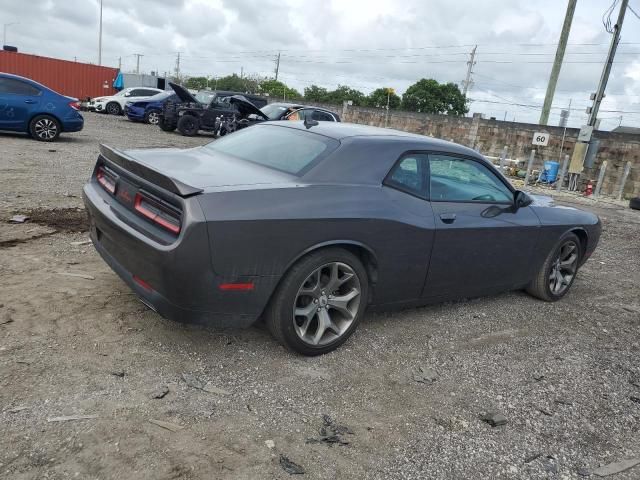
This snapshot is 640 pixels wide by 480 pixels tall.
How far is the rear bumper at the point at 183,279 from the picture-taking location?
2760 millimetres

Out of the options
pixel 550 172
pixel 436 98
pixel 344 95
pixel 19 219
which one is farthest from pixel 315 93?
pixel 19 219

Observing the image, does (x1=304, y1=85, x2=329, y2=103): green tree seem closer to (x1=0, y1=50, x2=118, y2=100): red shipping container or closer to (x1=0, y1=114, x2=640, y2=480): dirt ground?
(x1=0, y1=50, x2=118, y2=100): red shipping container

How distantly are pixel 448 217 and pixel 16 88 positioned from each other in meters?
11.4

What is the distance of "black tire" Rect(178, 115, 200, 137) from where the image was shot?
18.4 meters

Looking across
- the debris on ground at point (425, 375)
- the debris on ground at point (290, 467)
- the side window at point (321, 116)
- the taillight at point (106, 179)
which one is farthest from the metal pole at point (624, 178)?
the debris on ground at point (290, 467)

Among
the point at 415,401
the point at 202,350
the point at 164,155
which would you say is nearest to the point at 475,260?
the point at 415,401

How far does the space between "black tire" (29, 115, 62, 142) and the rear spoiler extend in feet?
32.8

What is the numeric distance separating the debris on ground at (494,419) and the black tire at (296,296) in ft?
3.46

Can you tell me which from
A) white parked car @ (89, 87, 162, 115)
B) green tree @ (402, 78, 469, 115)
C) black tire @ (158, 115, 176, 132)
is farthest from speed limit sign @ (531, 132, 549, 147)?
green tree @ (402, 78, 469, 115)

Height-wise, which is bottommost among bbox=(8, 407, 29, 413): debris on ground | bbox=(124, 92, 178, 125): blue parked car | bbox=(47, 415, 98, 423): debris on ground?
bbox=(8, 407, 29, 413): debris on ground

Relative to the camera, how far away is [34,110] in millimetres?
11961

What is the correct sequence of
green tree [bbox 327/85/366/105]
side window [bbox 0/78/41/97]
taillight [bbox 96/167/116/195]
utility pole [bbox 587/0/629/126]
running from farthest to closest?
green tree [bbox 327/85/366/105], utility pole [bbox 587/0/629/126], side window [bbox 0/78/41/97], taillight [bbox 96/167/116/195]

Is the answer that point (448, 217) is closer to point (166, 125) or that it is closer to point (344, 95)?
point (166, 125)

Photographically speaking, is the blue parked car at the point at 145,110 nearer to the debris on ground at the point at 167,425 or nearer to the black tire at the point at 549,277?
the black tire at the point at 549,277
